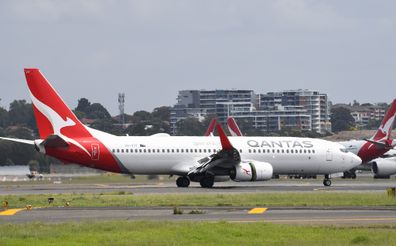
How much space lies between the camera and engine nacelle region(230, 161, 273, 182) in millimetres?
55094

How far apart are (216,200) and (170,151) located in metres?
16.8

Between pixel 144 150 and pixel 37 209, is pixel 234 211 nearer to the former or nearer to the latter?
pixel 37 209

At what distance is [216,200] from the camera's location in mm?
41531

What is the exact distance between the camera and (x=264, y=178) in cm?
5603

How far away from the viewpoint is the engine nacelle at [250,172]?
181ft

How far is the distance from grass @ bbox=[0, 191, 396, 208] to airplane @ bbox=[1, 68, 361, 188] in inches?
393

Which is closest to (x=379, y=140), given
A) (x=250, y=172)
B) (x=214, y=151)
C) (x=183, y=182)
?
(x=214, y=151)

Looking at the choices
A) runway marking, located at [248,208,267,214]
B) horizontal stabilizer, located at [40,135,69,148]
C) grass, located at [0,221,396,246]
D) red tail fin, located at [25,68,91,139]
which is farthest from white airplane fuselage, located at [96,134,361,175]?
grass, located at [0,221,396,246]

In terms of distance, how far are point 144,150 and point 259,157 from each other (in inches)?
284

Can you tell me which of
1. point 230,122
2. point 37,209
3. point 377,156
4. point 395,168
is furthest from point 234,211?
point 230,122

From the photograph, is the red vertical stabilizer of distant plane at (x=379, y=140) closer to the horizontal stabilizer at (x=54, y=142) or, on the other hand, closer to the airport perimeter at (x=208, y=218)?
the horizontal stabilizer at (x=54, y=142)

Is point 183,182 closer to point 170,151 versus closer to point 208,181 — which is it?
point 170,151

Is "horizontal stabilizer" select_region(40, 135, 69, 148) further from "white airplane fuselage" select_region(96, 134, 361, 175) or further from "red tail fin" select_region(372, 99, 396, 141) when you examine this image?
"red tail fin" select_region(372, 99, 396, 141)

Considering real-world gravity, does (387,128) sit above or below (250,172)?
above
